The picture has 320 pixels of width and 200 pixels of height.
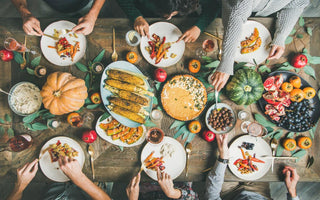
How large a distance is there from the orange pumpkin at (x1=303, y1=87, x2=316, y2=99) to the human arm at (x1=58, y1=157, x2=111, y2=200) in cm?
287

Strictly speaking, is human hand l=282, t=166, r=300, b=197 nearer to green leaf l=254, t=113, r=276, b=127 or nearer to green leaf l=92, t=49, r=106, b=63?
green leaf l=254, t=113, r=276, b=127

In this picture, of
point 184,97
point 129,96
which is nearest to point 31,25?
point 129,96

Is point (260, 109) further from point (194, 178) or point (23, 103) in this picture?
point (23, 103)

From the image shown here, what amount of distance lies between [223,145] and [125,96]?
4.40 ft

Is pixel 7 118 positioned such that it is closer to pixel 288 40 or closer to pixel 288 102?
pixel 288 102

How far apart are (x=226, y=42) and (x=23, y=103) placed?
2.42 metres

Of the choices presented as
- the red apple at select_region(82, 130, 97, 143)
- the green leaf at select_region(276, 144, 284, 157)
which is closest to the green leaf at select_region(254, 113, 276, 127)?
the green leaf at select_region(276, 144, 284, 157)

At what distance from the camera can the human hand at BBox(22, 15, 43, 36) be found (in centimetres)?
198

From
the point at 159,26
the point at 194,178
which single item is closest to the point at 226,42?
the point at 159,26

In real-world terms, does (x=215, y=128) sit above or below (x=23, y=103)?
above

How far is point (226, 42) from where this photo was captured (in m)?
1.91

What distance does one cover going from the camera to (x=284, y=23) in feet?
6.88

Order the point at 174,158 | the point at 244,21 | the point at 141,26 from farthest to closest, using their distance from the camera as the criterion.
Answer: the point at 174,158 < the point at 141,26 < the point at 244,21

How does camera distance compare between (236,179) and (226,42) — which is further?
(236,179)
